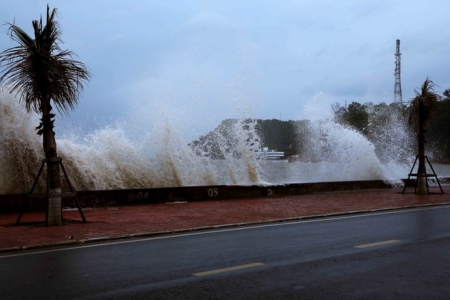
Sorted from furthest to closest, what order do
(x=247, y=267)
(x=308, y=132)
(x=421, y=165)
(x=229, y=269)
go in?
(x=308, y=132) → (x=421, y=165) → (x=247, y=267) → (x=229, y=269)

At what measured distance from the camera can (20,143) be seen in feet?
65.5

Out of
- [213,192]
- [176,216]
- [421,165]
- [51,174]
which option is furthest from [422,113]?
[51,174]

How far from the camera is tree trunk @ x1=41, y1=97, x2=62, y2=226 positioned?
1273cm

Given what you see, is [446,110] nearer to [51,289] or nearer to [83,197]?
[83,197]

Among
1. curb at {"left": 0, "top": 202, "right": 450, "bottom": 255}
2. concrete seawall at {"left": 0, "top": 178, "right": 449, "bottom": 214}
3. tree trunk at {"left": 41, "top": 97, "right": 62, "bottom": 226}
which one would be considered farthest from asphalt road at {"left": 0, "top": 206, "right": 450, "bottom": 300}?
concrete seawall at {"left": 0, "top": 178, "right": 449, "bottom": 214}

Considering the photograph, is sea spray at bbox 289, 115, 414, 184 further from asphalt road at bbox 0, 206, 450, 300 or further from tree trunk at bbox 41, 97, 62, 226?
tree trunk at bbox 41, 97, 62, 226

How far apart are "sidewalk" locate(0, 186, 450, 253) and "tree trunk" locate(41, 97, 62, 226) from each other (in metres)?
0.29

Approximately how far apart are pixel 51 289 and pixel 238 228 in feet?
20.7

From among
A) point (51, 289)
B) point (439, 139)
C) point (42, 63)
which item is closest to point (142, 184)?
point (42, 63)

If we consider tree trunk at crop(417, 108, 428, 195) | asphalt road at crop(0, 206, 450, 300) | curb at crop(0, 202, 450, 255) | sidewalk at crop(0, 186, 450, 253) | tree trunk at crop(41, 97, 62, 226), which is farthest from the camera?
tree trunk at crop(417, 108, 428, 195)

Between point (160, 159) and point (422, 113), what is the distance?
11523 mm

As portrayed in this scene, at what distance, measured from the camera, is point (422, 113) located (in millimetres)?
21656

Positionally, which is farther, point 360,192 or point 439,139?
point 439,139

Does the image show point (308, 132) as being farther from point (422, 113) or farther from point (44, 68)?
point (44, 68)
